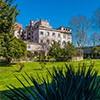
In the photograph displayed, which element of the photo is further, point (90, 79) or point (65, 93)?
point (90, 79)

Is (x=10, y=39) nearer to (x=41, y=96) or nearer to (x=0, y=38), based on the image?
(x=0, y=38)

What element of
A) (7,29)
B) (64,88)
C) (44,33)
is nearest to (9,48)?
(7,29)

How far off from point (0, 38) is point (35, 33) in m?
36.7

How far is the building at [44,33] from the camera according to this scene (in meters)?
68.9

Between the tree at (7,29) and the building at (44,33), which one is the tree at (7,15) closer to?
the tree at (7,29)

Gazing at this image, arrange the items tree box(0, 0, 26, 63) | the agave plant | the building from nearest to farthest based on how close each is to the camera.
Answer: the agave plant
tree box(0, 0, 26, 63)
the building

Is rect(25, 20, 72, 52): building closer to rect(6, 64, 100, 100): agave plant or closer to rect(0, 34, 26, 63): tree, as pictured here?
rect(0, 34, 26, 63): tree

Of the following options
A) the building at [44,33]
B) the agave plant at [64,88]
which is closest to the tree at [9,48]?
the building at [44,33]

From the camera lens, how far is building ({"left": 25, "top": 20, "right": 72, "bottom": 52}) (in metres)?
68.9

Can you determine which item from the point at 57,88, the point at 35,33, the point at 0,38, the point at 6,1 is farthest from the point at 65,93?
the point at 35,33

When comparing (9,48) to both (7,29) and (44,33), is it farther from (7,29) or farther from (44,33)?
(44,33)

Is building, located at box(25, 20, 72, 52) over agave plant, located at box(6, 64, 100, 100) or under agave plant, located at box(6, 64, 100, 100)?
over

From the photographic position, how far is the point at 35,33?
6969 centimetres

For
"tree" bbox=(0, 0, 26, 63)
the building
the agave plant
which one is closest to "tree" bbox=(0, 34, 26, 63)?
"tree" bbox=(0, 0, 26, 63)
